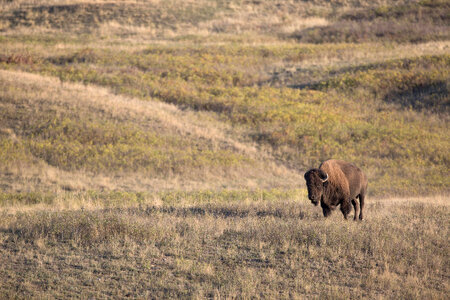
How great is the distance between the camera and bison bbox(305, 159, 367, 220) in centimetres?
1134

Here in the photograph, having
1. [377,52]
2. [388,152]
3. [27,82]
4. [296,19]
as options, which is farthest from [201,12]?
[388,152]

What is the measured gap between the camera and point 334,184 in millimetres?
12141

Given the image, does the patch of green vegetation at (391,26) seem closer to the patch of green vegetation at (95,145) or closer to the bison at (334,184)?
the patch of green vegetation at (95,145)

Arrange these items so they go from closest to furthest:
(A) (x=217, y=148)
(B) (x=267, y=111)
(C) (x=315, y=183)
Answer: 1. (C) (x=315, y=183)
2. (A) (x=217, y=148)
3. (B) (x=267, y=111)

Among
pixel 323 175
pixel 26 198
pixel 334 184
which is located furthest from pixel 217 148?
pixel 323 175

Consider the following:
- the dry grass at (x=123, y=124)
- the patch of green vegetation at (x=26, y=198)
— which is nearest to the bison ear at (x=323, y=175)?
the patch of green vegetation at (x=26, y=198)

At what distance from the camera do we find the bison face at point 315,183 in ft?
36.7

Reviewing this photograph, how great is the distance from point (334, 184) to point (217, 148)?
13.6m

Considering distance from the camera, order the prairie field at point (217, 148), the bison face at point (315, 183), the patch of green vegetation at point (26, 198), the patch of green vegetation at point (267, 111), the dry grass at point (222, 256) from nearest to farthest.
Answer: the dry grass at point (222, 256) < the prairie field at point (217, 148) < the bison face at point (315, 183) < the patch of green vegetation at point (26, 198) < the patch of green vegetation at point (267, 111)

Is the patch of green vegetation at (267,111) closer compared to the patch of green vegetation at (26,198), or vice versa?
the patch of green vegetation at (26,198)

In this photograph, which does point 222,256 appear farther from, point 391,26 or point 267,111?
point 391,26

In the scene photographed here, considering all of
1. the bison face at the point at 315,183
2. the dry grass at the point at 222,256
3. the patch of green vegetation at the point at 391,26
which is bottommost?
the patch of green vegetation at the point at 391,26

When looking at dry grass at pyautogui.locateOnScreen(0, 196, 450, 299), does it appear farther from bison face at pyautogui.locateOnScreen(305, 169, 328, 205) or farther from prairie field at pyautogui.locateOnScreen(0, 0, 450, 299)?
bison face at pyautogui.locateOnScreen(305, 169, 328, 205)

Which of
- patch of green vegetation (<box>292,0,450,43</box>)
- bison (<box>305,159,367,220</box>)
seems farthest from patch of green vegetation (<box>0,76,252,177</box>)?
patch of green vegetation (<box>292,0,450,43</box>)
